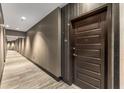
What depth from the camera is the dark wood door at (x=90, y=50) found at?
1776 mm

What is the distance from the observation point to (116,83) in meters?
1.46

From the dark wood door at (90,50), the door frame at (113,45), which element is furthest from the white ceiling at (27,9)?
the door frame at (113,45)

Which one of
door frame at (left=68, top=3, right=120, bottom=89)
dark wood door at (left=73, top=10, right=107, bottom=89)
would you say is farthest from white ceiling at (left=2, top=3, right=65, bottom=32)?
door frame at (left=68, top=3, right=120, bottom=89)

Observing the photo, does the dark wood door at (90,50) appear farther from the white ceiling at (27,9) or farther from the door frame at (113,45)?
the white ceiling at (27,9)

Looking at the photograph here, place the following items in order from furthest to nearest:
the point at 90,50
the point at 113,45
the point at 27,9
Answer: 1. the point at 27,9
2. the point at 90,50
3. the point at 113,45

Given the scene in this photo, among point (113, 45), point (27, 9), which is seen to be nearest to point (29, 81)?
point (27, 9)

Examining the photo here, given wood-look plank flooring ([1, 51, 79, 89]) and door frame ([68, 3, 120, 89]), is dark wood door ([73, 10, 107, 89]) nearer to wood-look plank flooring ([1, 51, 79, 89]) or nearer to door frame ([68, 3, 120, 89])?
door frame ([68, 3, 120, 89])

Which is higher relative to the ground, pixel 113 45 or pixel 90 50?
pixel 113 45

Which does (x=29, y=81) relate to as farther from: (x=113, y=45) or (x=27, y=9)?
(x=113, y=45)

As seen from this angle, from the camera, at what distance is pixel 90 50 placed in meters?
2.01

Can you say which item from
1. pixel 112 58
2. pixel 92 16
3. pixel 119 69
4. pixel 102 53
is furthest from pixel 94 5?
pixel 119 69

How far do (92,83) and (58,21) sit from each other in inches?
81.0

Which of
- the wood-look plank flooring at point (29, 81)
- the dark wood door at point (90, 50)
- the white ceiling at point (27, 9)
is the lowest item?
the wood-look plank flooring at point (29, 81)

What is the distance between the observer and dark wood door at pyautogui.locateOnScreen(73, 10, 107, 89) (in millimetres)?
1776
